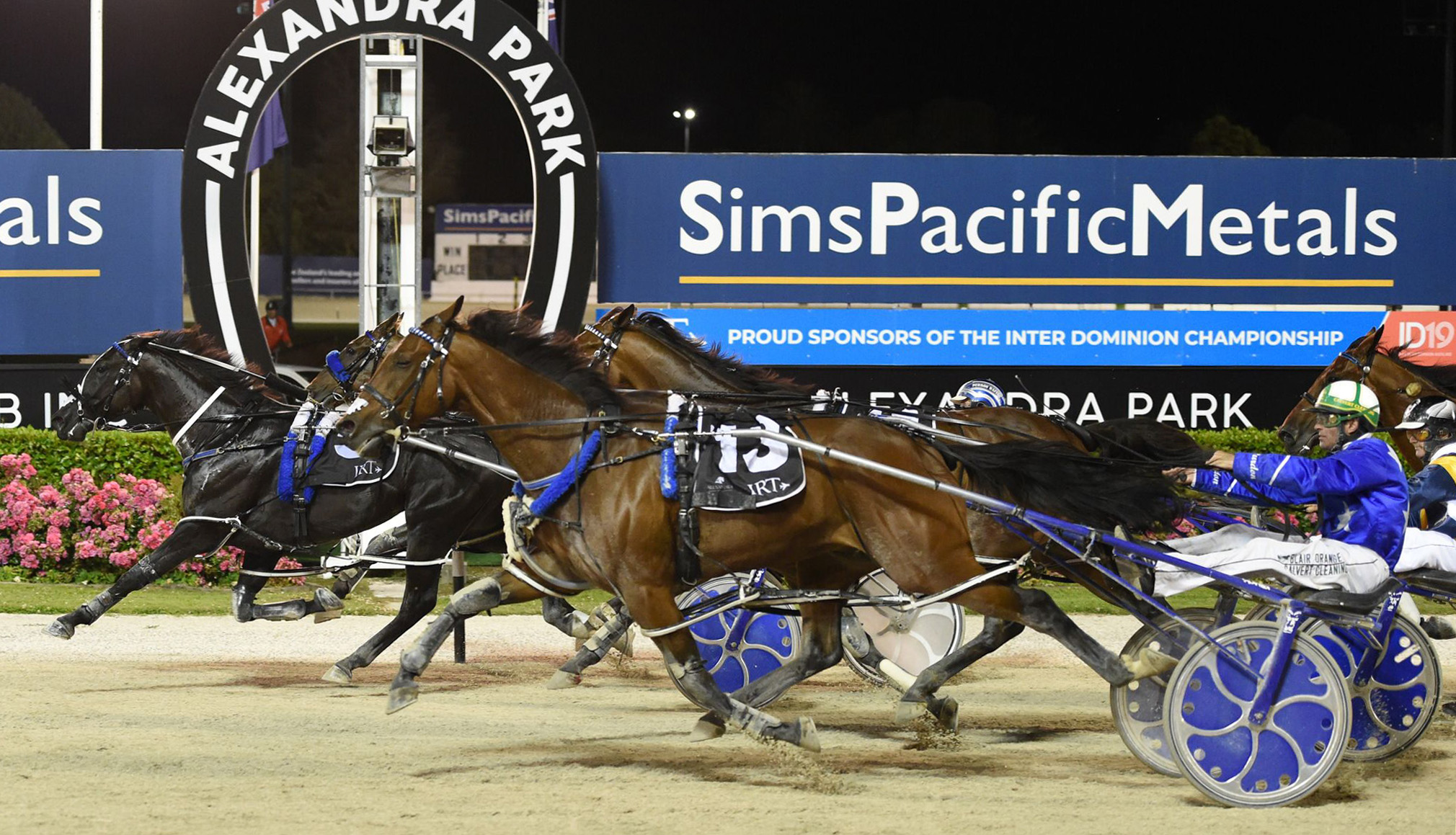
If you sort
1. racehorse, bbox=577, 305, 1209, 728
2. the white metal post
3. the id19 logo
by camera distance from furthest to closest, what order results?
the white metal post, the id19 logo, racehorse, bbox=577, 305, 1209, 728

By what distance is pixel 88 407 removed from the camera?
25.7 ft

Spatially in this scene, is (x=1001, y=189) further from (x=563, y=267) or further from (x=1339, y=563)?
(x=1339, y=563)

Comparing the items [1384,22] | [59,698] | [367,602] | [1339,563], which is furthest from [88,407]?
[1384,22]

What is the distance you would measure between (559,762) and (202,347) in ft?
11.4

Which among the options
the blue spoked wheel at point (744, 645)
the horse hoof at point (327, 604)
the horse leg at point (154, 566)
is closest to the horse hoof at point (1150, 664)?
the blue spoked wheel at point (744, 645)

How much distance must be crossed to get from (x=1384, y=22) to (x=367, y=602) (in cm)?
3385

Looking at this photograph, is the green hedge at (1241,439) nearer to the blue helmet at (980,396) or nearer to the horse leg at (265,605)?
the blue helmet at (980,396)

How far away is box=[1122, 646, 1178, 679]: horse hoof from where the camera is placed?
514cm

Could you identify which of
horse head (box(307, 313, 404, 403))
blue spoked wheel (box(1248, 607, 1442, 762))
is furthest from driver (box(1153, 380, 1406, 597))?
horse head (box(307, 313, 404, 403))

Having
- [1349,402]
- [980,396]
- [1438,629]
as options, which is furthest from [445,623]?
[1438,629]

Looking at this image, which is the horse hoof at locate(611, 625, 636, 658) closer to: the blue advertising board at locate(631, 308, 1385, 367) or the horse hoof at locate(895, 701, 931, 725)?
the horse hoof at locate(895, 701, 931, 725)

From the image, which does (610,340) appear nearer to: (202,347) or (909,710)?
(909,710)

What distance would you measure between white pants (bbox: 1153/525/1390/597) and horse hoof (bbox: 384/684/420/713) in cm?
281

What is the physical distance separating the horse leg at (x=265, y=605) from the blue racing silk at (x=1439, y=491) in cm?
→ 484
